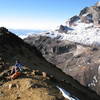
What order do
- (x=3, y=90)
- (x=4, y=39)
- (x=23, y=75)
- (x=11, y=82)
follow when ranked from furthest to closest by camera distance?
(x=4, y=39)
(x=23, y=75)
(x=11, y=82)
(x=3, y=90)

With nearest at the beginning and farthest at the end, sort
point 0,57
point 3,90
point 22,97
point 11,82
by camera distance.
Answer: point 22,97
point 3,90
point 11,82
point 0,57

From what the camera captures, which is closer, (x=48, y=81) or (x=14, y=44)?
(x=48, y=81)

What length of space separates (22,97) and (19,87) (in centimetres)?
248

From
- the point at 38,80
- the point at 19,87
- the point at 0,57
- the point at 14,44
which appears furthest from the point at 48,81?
the point at 14,44

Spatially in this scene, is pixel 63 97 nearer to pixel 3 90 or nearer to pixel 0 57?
pixel 3 90

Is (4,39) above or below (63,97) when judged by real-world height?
above

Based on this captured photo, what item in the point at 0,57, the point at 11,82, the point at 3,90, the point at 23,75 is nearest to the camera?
the point at 3,90

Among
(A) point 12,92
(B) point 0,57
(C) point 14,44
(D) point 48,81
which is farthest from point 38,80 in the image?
(C) point 14,44

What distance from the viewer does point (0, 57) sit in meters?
40.0

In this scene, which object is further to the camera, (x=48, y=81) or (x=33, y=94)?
(x=48, y=81)

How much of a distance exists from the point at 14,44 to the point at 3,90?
32567 millimetres

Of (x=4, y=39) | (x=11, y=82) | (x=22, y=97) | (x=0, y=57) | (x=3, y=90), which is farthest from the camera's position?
(x=4, y=39)

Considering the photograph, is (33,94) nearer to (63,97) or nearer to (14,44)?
(63,97)

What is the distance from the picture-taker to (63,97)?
2438 centimetres
